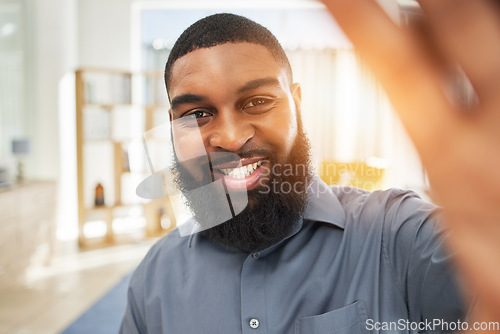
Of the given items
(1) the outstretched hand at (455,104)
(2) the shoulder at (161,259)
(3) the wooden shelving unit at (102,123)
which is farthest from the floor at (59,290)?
(1) the outstretched hand at (455,104)

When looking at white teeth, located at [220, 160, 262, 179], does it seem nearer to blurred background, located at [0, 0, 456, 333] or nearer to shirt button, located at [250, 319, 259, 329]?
blurred background, located at [0, 0, 456, 333]

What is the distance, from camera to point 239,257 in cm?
48

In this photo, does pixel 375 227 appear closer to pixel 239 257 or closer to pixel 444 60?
pixel 239 257

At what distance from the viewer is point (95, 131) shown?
257cm

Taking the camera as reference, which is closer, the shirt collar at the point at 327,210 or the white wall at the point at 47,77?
the shirt collar at the point at 327,210

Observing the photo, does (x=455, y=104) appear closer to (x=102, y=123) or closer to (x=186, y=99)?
(x=186, y=99)

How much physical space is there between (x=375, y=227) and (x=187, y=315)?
253mm

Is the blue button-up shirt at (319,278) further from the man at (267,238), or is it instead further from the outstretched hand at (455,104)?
the outstretched hand at (455,104)

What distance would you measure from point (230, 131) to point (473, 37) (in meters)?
0.24

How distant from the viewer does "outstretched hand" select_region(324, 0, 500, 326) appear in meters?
0.10

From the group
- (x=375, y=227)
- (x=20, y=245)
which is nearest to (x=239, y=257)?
(x=375, y=227)

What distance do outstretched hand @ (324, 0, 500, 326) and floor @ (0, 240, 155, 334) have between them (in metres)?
1.33

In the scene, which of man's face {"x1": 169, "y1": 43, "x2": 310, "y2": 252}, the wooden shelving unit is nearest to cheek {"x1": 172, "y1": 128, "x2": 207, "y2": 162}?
man's face {"x1": 169, "y1": 43, "x2": 310, "y2": 252}

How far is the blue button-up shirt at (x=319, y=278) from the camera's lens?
366mm
